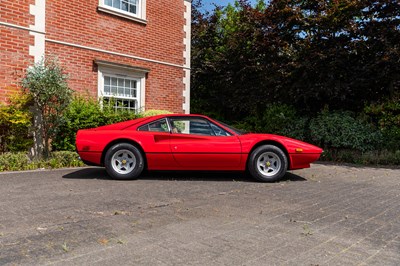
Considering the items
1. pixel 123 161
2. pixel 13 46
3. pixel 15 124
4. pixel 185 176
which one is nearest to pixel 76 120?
pixel 15 124

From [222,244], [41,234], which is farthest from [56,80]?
[222,244]

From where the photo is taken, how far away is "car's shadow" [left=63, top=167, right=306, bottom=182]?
20.6 feet

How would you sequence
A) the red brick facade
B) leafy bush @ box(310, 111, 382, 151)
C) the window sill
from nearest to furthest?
the red brick facade → the window sill → leafy bush @ box(310, 111, 382, 151)

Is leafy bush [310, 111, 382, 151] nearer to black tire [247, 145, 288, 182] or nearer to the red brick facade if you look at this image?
the red brick facade

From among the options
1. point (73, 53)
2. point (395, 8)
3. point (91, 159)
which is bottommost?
point (91, 159)

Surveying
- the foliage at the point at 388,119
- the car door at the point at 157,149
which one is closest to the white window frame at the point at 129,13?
the car door at the point at 157,149

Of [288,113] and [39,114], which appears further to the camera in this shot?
[288,113]

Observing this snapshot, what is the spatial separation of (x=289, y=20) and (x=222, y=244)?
10.4 m

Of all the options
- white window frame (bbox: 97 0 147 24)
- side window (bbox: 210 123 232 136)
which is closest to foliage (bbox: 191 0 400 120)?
white window frame (bbox: 97 0 147 24)

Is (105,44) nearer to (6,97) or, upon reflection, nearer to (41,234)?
(6,97)

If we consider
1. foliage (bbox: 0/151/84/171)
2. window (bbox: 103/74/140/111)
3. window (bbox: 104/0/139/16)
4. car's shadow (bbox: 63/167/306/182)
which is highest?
window (bbox: 104/0/139/16)

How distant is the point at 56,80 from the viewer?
789 centimetres

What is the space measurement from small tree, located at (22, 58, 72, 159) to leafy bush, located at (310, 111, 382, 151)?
7693 mm

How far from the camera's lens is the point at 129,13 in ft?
33.9
